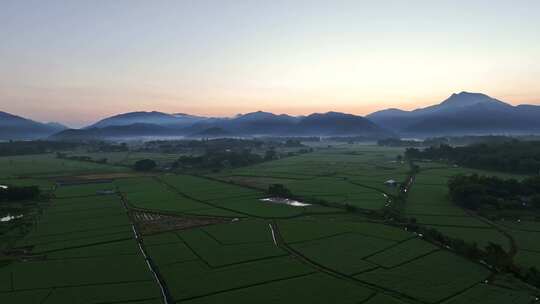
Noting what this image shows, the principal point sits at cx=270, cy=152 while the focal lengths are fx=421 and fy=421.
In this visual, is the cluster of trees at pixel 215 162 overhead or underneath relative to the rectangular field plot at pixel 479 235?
overhead

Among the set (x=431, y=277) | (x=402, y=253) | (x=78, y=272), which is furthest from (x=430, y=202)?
(x=78, y=272)

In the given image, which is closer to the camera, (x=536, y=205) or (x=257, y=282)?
(x=257, y=282)

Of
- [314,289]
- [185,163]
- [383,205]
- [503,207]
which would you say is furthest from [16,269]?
[185,163]

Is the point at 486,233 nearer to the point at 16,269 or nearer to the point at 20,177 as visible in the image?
the point at 16,269

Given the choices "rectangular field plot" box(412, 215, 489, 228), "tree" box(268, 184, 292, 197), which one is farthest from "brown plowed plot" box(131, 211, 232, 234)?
"rectangular field plot" box(412, 215, 489, 228)

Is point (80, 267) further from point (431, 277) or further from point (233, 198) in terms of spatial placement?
point (233, 198)

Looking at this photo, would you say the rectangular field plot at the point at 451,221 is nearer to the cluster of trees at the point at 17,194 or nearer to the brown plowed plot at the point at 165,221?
the brown plowed plot at the point at 165,221

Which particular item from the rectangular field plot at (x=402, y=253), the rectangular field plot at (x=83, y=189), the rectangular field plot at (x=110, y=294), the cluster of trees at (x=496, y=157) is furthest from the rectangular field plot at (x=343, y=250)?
the cluster of trees at (x=496, y=157)
